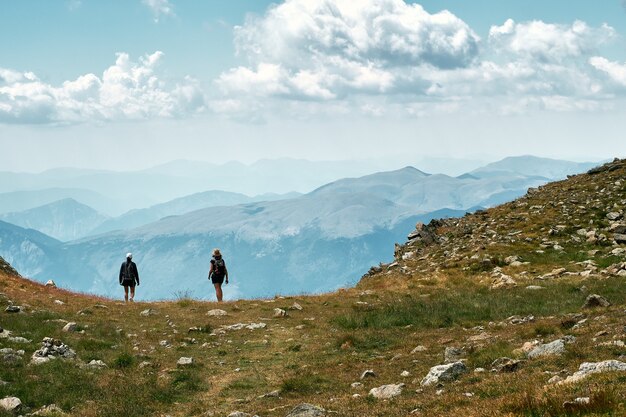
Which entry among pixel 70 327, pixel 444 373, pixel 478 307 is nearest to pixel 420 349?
pixel 444 373

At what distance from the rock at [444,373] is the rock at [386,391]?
2.39 ft

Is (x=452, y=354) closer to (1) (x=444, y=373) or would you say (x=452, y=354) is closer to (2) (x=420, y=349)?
(2) (x=420, y=349)

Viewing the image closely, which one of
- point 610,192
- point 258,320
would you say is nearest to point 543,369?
point 258,320

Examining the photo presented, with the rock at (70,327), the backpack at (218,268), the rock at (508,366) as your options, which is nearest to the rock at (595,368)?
the rock at (508,366)

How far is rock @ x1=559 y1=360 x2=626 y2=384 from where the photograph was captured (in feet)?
31.3

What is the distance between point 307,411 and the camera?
1104 cm

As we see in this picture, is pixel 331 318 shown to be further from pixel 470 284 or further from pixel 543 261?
pixel 543 261

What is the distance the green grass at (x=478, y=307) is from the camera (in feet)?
70.1

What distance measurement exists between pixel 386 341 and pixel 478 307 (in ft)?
17.8

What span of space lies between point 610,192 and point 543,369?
33.2 metres

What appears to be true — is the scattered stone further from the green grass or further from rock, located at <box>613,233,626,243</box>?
rock, located at <box>613,233,626,243</box>

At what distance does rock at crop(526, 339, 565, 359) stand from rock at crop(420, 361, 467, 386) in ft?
5.80

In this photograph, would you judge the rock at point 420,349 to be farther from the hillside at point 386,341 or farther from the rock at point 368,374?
the rock at point 368,374

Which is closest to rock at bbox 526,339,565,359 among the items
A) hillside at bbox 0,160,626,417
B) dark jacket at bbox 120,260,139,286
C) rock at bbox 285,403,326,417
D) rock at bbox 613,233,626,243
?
hillside at bbox 0,160,626,417
